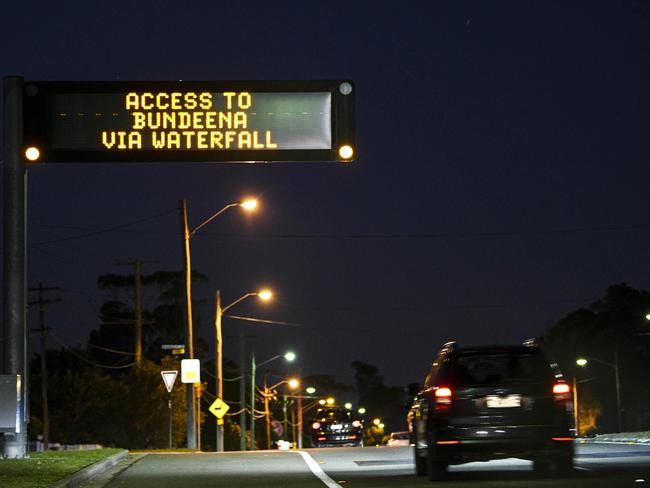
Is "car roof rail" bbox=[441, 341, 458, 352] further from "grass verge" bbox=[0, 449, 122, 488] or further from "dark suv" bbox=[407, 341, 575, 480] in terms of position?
"grass verge" bbox=[0, 449, 122, 488]

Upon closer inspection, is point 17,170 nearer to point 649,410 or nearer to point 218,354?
point 218,354

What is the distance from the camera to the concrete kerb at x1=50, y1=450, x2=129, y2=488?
16.6 m

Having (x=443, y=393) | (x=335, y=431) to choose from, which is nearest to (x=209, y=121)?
(x=443, y=393)

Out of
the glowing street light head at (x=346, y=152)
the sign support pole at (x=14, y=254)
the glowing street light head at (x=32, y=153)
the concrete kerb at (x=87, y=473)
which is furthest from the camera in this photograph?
the sign support pole at (x=14, y=254)

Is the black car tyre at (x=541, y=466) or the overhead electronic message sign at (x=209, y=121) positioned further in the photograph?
the overhead electronic message sign at (x=209, y=121)

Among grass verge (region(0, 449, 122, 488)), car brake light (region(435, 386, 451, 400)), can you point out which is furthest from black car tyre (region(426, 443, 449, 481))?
grass verge (region(0, 449, 122, 488))

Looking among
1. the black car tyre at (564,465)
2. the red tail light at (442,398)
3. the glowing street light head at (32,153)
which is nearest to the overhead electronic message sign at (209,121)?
the glowing street light head at (32,153)

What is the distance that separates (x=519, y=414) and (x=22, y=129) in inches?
445

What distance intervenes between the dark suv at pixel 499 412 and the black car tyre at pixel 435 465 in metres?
0.01

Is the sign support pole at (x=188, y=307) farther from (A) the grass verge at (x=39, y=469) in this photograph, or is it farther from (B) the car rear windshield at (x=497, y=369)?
(B) the car rear windshield at (x=497, y=369)

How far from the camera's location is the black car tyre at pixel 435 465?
16516 millimetres

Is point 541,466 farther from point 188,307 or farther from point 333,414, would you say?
point 333,414

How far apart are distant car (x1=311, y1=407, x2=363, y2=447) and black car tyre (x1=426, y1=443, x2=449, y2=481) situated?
3594 cm

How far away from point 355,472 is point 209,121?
6590mm
